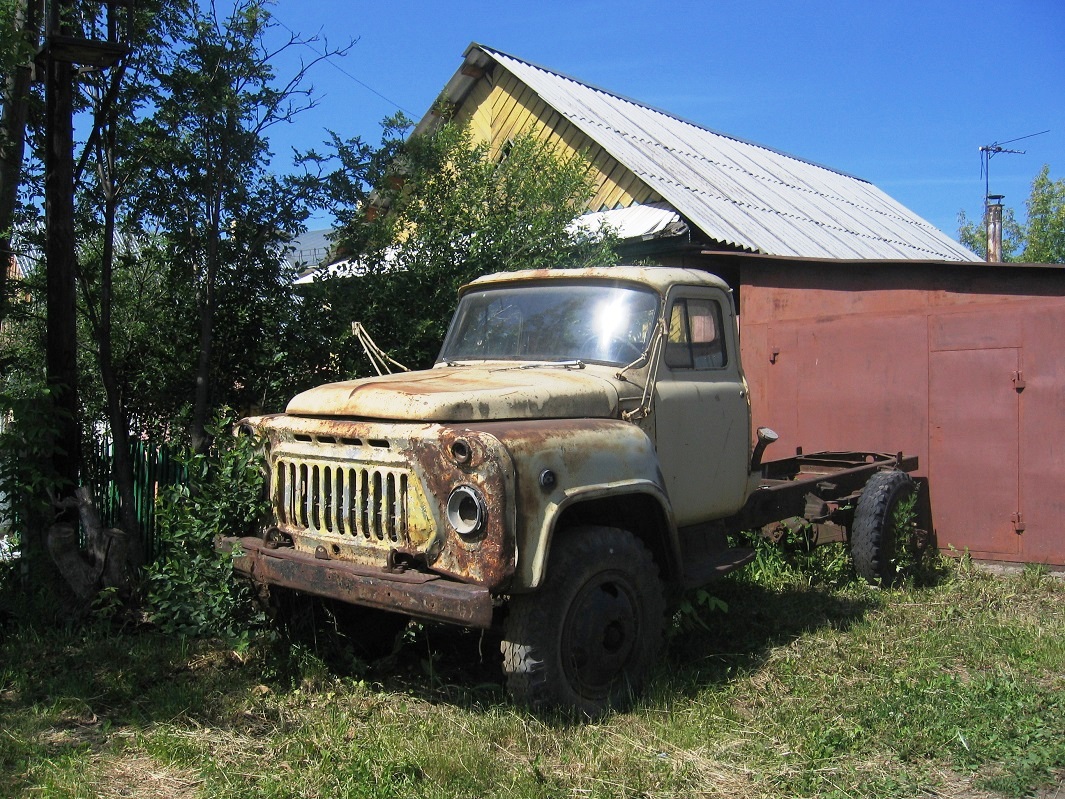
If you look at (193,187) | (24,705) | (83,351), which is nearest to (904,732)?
(24,705)

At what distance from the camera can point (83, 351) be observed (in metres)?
8.37

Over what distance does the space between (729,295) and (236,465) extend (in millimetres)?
3086

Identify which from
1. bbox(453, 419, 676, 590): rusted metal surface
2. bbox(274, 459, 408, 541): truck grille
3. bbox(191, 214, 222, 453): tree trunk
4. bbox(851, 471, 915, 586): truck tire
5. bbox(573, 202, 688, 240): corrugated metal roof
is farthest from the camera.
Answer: bbox(573, 202, 688, 240): corrugated metal roof

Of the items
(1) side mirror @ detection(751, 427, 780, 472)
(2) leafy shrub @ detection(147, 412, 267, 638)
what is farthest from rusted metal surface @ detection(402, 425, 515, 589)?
(1) side mirror @ detection(751, 427, 780, 472)

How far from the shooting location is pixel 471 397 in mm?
4344

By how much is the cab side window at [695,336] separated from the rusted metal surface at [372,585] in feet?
6.61

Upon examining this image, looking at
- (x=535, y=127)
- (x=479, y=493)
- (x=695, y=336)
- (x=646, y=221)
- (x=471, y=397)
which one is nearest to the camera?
(x=479, y=493)

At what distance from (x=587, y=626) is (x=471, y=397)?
46.2 inches

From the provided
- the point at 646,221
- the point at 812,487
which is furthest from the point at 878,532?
the point at 646,221

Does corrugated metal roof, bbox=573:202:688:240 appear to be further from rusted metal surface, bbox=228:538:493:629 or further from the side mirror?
rusted metal surface, bbox=228:538:493:629

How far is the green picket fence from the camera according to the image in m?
7.00

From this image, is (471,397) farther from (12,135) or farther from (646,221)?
(646,221)

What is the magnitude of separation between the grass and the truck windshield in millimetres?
1656

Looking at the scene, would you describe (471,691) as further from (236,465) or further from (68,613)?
(68,613)
